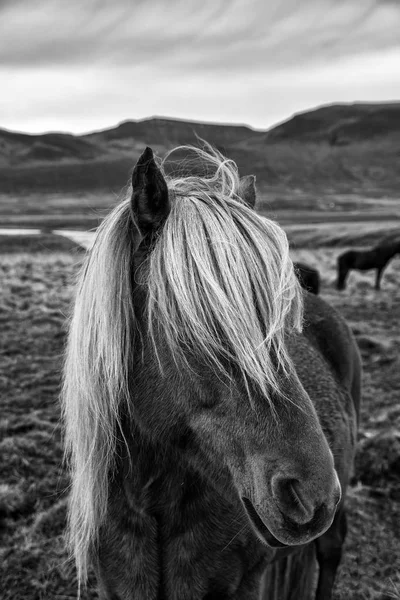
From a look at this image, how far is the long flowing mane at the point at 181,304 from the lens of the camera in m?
1.65

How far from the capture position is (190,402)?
172 cm

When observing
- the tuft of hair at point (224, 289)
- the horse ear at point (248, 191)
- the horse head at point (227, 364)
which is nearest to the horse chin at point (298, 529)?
the horse head at point (227, 364)

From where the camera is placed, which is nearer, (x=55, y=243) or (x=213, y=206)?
(x=213, y=206)

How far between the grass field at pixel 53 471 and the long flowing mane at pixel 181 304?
2.84ft

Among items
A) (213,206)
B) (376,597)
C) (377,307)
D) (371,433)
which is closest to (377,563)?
(376,597)

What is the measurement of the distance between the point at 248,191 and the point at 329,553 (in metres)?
2.66

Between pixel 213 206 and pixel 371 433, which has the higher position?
pixel 213 206

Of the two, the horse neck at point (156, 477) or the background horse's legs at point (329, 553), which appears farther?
the background horse's legs at point (329, 553)

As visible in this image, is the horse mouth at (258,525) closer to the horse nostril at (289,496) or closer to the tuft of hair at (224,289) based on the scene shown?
the horse nostril at (289,496)

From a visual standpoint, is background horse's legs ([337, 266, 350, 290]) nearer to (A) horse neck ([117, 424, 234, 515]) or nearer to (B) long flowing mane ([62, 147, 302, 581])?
(B) long flowing mane ([62, 147, 302, 581])

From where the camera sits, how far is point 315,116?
19712 centimetres

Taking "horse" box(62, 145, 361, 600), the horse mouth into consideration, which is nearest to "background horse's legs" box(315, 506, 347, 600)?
"horse" box(62, 145, 361, 600)

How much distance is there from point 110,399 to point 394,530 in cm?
352

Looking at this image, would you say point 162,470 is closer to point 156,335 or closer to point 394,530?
point 156,335
